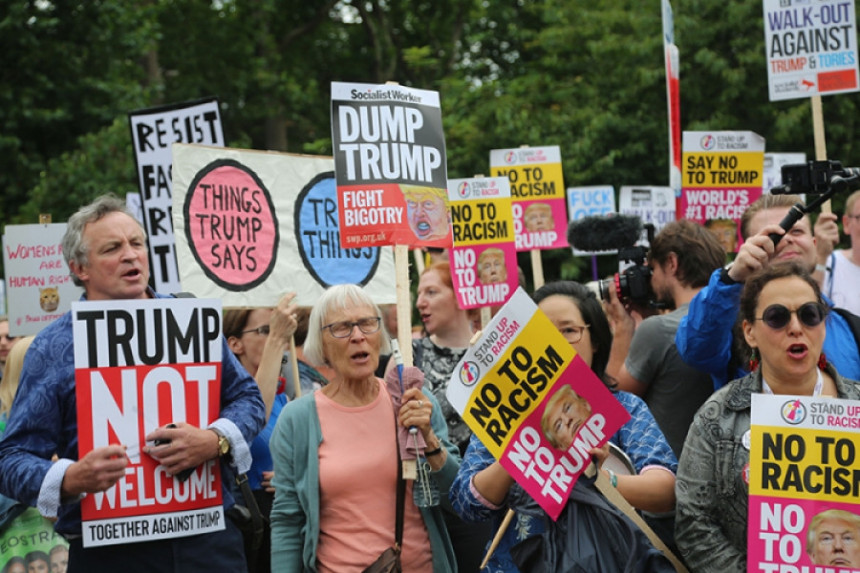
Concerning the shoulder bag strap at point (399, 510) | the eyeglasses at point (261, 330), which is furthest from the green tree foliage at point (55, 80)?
the shoulder bag strap at point (399, 510)

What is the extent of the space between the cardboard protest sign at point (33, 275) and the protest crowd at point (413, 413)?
101 inches

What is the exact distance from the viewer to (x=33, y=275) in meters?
8.43

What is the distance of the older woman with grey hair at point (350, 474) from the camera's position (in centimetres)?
434

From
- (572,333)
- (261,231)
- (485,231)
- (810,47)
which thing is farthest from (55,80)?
(572,333)

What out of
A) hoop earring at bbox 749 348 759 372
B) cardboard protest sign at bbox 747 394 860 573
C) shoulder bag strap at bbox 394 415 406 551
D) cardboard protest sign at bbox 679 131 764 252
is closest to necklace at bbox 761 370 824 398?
hoop earring at bbox 749 348 759 372

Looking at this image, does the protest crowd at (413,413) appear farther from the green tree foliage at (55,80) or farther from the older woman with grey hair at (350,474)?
the green tree foliage at (55,80)

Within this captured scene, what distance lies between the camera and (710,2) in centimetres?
1827

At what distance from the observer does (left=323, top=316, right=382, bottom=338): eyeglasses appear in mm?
4598

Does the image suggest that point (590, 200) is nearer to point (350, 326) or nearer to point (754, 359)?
point (350, 326)

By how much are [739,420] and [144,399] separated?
204cm

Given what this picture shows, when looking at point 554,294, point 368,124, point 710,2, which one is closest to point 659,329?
point 554,294

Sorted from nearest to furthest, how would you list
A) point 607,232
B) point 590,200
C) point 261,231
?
1. point 261,231
2. point 607,232
3. point 590,200

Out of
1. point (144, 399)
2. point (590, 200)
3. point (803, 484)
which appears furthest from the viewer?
point (590, 200)

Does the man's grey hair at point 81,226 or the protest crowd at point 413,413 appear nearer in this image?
the protest crowd at point 413,413
